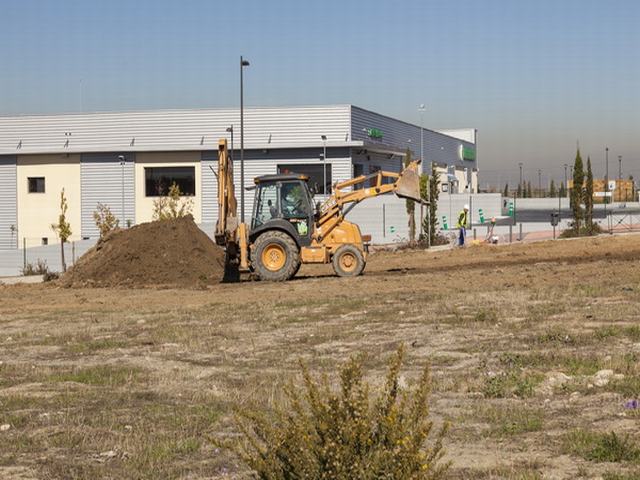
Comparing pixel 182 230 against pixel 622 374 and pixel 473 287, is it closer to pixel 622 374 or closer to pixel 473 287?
pixel 473 287

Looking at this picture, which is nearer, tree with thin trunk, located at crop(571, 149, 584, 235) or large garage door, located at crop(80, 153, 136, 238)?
tree with thin trunk, located at crop(571, 149, 584, 235)

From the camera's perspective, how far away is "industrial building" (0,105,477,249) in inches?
2328

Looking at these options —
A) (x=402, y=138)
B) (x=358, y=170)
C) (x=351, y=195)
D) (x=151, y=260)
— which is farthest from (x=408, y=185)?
(x=402, y=138)

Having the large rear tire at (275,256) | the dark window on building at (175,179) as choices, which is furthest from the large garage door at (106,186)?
the large rear tire at (275,256)

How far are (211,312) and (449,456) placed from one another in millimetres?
12535

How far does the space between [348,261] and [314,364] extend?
47.2 ft

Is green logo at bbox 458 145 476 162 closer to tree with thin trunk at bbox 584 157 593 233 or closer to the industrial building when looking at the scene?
the industrial building

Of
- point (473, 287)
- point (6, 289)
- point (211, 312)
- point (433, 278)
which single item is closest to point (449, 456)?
point (211, 312)

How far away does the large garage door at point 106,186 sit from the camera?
6066cm

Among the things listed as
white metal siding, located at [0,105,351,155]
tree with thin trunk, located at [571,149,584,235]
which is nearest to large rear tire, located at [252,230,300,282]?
tree with thin trunk, located at [571,149,584,235]

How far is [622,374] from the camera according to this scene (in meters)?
11.5

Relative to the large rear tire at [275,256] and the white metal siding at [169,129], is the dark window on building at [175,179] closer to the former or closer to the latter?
the white metal siding at [169,129]

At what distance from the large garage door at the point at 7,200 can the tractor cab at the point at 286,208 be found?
3857cm

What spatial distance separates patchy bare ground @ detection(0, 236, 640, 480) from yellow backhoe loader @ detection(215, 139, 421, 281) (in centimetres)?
96
